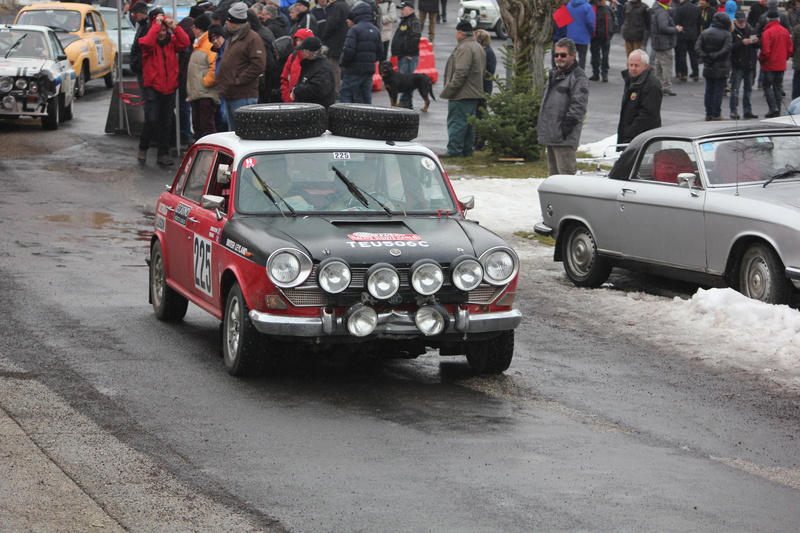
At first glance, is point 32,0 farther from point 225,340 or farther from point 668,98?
point 225,340

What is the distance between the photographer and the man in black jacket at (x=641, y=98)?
45.0 ft

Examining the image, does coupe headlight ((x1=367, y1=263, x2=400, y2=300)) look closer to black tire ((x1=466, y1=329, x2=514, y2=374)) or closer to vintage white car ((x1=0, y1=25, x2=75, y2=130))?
black tire ((x1=466, y1=329, x2=514, y2=374))

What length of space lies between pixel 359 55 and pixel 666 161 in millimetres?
9375

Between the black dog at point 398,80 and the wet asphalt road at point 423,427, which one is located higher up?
the black dog at point 398,80

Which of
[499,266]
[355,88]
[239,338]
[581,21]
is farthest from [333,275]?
Answer: [581,21]

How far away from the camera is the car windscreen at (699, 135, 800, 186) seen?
10680 millimetres

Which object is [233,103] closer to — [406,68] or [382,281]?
[406,68]

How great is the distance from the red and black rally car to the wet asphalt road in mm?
374

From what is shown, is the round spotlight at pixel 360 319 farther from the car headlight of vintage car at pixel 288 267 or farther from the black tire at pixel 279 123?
the black tire at pixel 279 123

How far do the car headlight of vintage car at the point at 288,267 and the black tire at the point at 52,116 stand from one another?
15185 millimetres

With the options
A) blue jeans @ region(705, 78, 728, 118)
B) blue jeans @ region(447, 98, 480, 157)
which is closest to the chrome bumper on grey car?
blue jeans @ region(447, 98, 480, 157)

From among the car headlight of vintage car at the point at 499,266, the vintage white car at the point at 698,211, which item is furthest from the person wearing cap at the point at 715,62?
the car headlight of vintage car at the point at 499,266

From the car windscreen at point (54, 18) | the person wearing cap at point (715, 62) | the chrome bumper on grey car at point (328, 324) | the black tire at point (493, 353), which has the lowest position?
the black tire at point (493, 353)

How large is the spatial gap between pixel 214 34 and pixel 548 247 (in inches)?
247
